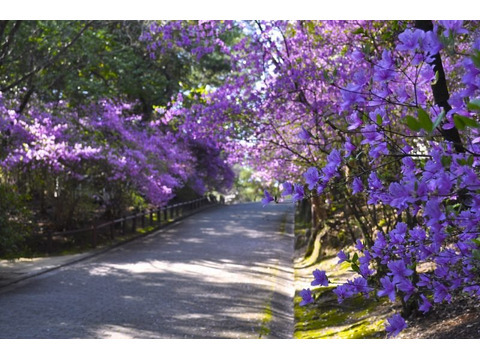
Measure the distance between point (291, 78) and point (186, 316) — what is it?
10.3 ft

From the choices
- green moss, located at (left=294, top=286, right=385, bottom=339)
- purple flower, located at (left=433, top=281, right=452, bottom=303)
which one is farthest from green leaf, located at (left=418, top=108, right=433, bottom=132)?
green moss, located at (left=294, top=286, right=385, bottom=339)

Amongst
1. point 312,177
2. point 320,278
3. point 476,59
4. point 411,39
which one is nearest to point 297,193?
point 312,177

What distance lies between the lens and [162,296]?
9367mm

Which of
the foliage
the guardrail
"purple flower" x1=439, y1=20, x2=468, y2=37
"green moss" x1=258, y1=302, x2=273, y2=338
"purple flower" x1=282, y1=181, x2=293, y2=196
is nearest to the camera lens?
"purple flower" x1=439, y1=20, x2=468, y2=37

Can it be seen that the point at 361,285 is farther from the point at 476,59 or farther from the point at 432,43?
the point at 476,59

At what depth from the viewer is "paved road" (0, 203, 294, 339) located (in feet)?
23.6

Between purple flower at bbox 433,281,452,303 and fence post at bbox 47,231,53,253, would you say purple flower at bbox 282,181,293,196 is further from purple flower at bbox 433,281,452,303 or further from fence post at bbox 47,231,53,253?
fence post at bbox 47,231,53,253

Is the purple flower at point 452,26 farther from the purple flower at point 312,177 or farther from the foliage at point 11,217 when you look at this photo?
the foliage at point 11,217

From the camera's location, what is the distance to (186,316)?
311 inches

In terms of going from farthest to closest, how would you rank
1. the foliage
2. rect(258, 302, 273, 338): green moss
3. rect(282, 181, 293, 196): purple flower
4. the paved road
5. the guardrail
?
the guardrail → the foliage → the paved road → rect(258, 302, 273, 338): green moss → rect(282, 181, 293, 196): purple flower

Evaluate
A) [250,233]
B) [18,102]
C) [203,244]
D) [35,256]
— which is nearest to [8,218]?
[35,256]

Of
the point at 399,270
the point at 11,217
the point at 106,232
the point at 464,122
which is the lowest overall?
the point at 106,232

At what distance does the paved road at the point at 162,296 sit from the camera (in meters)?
7.21

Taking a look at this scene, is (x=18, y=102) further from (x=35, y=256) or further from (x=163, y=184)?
(x=163, y=184)
